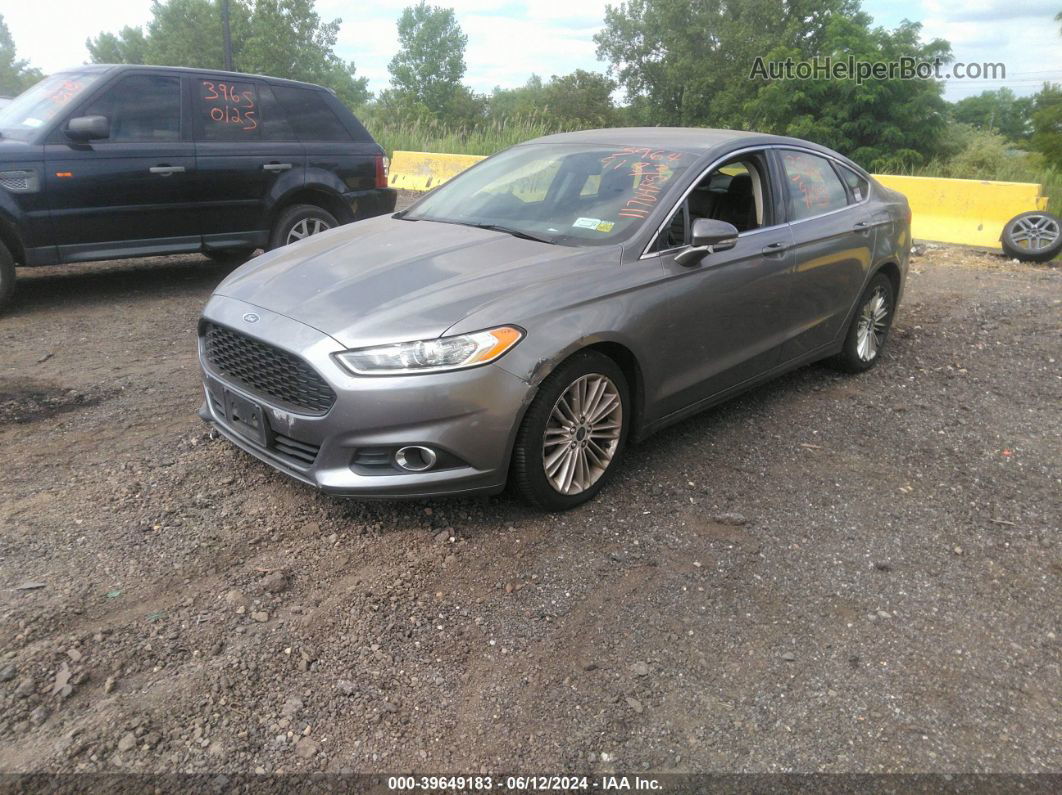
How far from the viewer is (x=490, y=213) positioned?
453 cm

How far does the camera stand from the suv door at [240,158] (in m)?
7.12

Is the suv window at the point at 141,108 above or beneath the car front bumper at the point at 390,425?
above

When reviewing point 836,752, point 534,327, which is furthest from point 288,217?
point 836,752

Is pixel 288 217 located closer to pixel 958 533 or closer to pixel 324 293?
pixel 324 293

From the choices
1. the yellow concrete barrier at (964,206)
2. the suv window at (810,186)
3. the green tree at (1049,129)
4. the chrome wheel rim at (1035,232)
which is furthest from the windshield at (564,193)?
the green tree at (1049,129)

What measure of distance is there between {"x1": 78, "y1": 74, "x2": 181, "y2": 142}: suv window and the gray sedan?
3216 mm

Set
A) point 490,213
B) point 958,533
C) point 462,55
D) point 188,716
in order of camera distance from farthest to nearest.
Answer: point 462,55
point 490,213
point 958,533
point 188,716

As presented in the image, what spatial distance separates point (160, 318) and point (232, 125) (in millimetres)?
1985

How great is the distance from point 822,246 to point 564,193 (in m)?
1.68

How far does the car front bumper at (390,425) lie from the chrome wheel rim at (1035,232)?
838 cm

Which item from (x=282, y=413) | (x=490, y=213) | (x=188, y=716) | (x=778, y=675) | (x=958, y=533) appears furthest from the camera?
(x=490, y=213)

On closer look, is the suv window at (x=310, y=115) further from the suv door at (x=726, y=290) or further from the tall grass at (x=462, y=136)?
the tall grass at (x=462, y=136)

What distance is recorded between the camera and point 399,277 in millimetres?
3664

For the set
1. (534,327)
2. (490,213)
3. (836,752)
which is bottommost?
(836,752)
